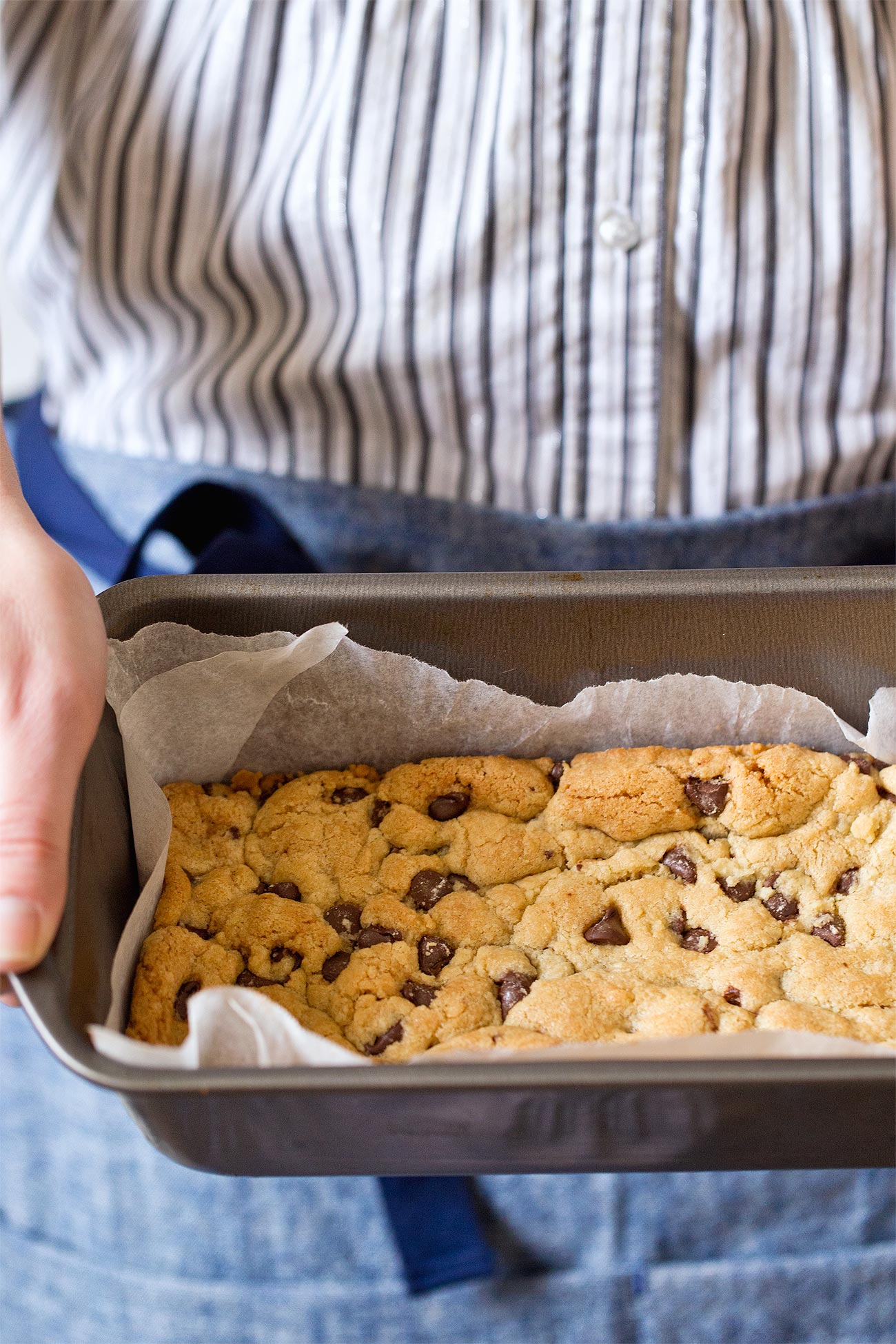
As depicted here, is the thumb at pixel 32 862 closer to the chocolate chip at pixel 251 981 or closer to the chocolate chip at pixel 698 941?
the chocolate chip at pixel 251 981

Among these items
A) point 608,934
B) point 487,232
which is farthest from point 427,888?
point 487,232

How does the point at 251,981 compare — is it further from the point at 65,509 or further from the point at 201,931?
the point at 65,509

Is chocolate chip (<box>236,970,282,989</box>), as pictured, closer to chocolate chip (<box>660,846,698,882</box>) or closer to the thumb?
the thumb

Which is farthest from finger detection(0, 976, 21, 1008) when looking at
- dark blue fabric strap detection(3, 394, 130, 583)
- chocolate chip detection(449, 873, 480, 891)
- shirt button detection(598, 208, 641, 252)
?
shirt button detection(598, 208, 641, 252)

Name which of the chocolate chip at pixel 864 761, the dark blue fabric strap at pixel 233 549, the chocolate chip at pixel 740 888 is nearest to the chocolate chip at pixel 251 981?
the dark blue fabric strap at pixel 233 549

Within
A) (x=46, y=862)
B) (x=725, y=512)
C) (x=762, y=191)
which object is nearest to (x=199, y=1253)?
(x=46, y=862)
